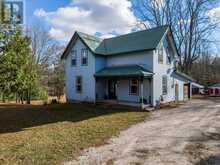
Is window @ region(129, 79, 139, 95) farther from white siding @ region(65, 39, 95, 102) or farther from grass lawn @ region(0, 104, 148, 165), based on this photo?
grass lawn @ region(0, 104, 148, 165)

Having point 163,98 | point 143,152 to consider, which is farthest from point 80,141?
Answer: point 163,98

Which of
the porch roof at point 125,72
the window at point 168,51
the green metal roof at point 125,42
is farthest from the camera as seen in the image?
the window at point 168,51

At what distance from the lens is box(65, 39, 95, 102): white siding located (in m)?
21.4

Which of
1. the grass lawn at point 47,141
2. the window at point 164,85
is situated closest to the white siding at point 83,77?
the window at point 164,85

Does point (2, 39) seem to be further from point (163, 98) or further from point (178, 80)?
point (178, 80)

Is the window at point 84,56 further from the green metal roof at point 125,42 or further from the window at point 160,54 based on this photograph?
the window at point 160,54

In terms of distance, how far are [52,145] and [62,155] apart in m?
1.16

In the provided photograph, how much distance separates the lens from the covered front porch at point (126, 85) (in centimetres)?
1795

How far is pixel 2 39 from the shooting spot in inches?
387

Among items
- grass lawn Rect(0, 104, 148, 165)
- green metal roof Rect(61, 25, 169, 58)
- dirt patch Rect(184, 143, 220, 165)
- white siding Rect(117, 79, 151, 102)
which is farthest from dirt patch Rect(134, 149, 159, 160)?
green metal roof Rect(61, 25, 169, 58)

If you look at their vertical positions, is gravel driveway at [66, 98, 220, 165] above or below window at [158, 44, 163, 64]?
below

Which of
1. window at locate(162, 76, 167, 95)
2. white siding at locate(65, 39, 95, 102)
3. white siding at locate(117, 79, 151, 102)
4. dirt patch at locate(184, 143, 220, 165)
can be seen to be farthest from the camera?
white siding at locate(65, 39, 95, 102)

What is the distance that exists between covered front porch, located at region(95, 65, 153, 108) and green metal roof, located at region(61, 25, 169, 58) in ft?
5.94

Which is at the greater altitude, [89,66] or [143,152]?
[89,66]
